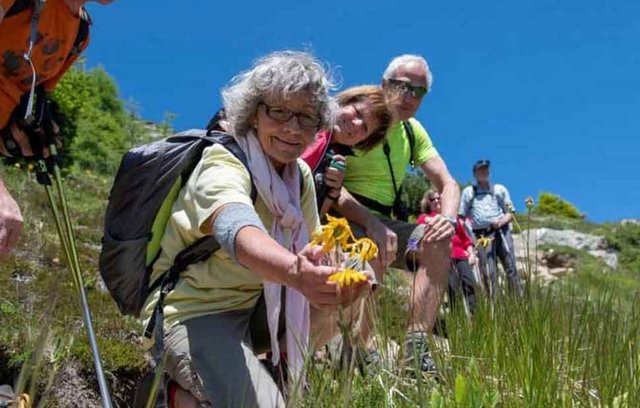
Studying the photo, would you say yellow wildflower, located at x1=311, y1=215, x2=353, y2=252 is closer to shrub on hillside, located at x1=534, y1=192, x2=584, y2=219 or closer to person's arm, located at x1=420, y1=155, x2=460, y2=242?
person's arm, located at x1=420, y1=155, x2=460, y2=242

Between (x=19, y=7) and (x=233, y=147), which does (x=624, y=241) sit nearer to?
(x=233, y=147)

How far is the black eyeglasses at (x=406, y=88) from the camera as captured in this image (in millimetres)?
5102

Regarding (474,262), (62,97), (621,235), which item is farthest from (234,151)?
(621,235)

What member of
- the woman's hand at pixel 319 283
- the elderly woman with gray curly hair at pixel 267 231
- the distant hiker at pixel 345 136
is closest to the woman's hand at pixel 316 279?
the woman's hand at pixel 319 283

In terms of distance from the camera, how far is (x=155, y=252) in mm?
3240

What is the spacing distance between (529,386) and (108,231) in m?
1.67

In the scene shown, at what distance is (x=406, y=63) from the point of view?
17.2 ft

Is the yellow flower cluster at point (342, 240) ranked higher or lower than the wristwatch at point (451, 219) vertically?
lower

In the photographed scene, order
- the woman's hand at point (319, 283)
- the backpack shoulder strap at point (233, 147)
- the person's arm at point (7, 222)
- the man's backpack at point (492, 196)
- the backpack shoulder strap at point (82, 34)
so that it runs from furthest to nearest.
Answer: the man's backpack at point (492, 196)
the backpack shoulder strap at point (82, 34)
the backpack shoulder strap at point (233, 147)
the person's arm at point (7, 222)
the woman's hand at point (319, 283)

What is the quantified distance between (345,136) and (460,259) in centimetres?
244

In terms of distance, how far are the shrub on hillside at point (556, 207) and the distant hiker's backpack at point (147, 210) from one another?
1846 inches

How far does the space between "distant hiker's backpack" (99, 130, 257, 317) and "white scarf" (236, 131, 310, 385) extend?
5 centimetres

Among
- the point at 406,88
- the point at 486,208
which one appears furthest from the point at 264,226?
the point at 486,208

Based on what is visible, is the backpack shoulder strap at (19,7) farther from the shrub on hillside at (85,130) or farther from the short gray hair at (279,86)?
the shrub on hillside at (85,130)
